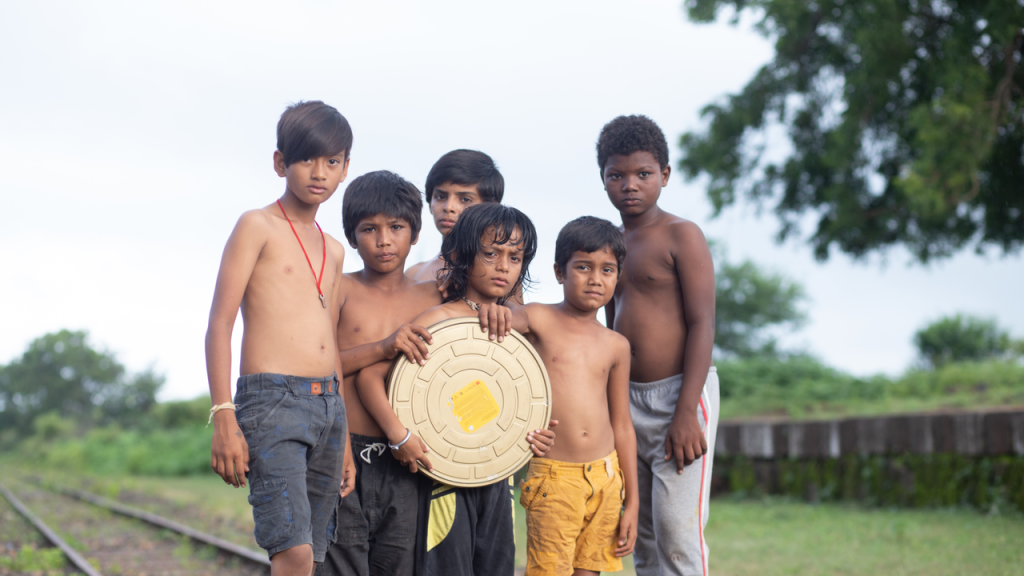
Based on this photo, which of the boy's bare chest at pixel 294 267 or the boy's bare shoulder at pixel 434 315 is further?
the boy's bare shoulder at pixel 434 315

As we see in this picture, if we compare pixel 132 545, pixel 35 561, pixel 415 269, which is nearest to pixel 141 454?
pixel 132 545

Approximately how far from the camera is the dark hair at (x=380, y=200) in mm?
2619

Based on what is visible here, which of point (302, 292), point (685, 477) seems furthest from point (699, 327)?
point (302, 292)

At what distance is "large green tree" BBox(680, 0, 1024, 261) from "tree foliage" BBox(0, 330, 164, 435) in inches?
2045

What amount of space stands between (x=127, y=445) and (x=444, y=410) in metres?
30.2

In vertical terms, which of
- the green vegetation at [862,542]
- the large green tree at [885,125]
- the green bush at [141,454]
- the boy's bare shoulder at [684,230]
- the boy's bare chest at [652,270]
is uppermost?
the large green tree at [885,125]

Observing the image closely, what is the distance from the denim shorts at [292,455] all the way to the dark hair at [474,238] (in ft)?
1.73

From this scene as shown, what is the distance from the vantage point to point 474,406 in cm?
253

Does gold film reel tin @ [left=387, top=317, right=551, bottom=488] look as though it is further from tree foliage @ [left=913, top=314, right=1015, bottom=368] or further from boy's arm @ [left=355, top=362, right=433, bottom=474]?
tree foliage @ [left=913, top=314, right=1015, bottom=368]

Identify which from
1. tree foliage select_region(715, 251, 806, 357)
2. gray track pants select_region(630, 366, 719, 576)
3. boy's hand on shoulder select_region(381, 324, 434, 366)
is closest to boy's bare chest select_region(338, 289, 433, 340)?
boy's hand on shoulder select_region(381, 324, 434, 366)

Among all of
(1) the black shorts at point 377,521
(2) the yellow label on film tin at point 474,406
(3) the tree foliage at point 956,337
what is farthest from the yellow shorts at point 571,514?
(3) the tree foliage at point 956,337

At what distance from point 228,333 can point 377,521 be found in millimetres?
772

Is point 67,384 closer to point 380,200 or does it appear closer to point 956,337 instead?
point 956,337

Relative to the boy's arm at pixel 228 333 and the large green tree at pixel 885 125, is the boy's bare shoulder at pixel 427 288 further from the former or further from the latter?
the large green tree at pixel 885 125
